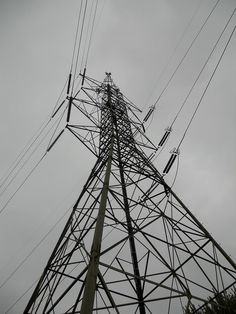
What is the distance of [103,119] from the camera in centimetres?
877

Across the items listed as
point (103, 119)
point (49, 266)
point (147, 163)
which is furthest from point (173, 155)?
point (49, 266)

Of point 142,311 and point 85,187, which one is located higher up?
point 85,187

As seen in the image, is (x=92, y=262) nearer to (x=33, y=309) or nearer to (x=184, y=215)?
(x=33, y=309)

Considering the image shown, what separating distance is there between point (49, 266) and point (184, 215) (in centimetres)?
287

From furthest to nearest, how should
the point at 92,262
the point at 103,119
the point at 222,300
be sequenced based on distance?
the point at 103,119, the point at 222,300, the point at 92,262

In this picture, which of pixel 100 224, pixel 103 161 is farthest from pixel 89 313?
pixel 103 161

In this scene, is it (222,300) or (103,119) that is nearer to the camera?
(222,300)

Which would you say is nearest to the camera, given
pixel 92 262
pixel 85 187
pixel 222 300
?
pixel 92 262

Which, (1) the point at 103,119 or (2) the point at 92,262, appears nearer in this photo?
(2) the point at 92,262

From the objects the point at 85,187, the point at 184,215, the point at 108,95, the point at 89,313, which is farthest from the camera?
the point at 108,95

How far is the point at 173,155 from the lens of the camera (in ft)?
21.8

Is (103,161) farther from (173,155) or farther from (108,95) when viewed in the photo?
(108,95)

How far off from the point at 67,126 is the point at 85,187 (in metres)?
2.36

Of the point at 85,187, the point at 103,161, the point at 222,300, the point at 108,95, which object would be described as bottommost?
the point at 222,300
